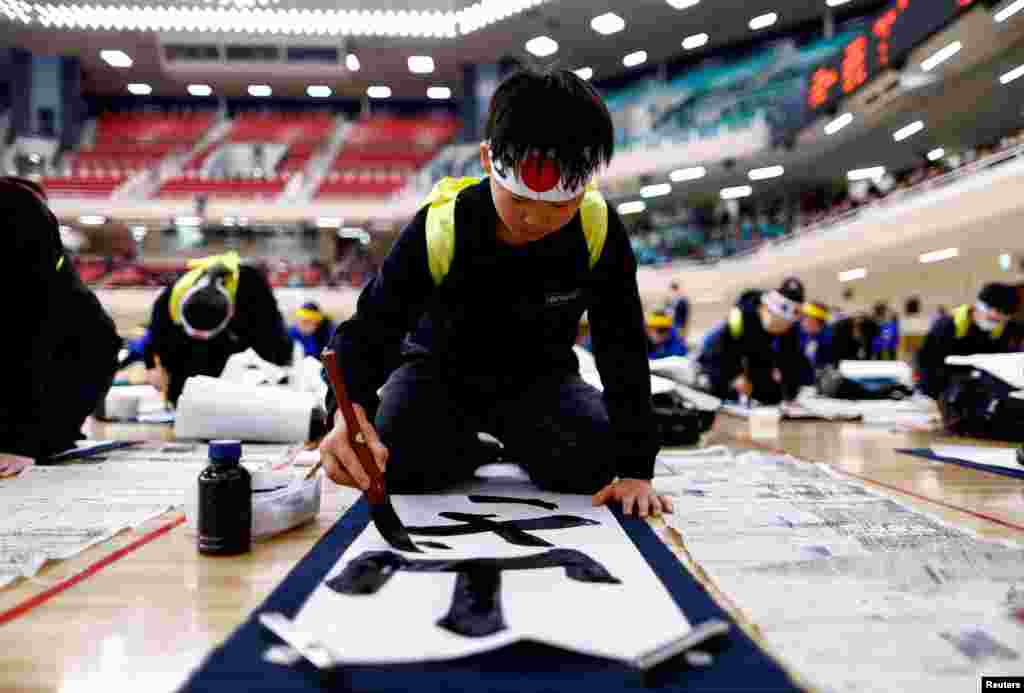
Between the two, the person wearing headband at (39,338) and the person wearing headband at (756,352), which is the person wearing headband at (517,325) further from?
the person wearing headband at (756,352)

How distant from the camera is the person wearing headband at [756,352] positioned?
4383 millimetres

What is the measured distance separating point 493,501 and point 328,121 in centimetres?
1959

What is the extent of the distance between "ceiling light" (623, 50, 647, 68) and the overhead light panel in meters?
3.28

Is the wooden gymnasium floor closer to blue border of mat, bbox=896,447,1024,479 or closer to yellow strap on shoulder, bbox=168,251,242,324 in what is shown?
blue border of mat, bbox=896,447,1024,479

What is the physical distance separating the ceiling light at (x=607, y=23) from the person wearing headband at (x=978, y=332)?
12.2 metres

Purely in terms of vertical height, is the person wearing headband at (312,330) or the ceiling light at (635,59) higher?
the ceiling light at (635,59)

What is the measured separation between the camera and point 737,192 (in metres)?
16.9

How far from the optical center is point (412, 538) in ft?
3.84

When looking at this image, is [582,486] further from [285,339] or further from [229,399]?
[285,339]

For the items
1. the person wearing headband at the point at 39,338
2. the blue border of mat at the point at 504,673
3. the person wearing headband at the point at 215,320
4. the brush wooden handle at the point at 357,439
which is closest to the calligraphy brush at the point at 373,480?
the brush wooden handle at the point at 357,439

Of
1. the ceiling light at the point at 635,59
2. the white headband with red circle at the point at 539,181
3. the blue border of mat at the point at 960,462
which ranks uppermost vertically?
the ceiling light at the point at 635,59

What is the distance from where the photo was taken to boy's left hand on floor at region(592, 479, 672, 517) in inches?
55.4

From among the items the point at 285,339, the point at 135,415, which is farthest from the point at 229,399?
the point at 135,415

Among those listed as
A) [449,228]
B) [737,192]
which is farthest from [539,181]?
[737,192]
